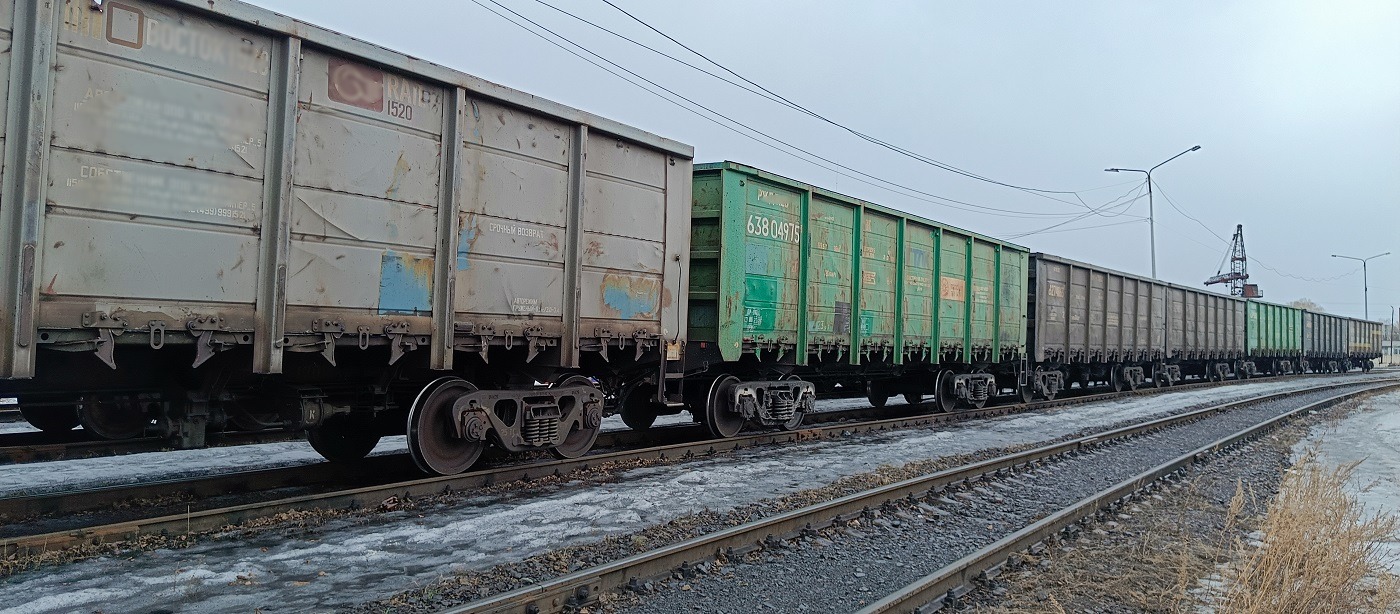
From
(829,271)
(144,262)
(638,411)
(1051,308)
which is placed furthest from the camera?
(1051,308)

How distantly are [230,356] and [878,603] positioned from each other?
15.9ft

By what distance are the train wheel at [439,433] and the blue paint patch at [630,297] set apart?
1748 millimetres

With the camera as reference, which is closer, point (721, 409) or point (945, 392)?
point (721, 409)

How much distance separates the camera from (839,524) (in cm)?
623

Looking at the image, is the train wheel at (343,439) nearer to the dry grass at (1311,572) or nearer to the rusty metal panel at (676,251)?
the rusty metal panel at (676,251)

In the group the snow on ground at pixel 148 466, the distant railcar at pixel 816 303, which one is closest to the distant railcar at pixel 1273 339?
the distant railcar at pixel 816 303

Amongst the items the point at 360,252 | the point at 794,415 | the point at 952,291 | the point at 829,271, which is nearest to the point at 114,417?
the point at 360,252

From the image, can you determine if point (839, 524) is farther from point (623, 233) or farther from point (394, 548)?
point (623, 233)

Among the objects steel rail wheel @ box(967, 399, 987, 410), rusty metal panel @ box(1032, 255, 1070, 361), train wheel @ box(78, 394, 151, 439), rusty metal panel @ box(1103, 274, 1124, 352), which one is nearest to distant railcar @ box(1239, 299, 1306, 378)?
rusty metal panel @ box(1103, 274, 1124, 352)

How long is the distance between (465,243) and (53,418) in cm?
408

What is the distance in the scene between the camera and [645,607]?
436 centimetres

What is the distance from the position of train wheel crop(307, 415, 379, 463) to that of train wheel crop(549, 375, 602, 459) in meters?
1.86

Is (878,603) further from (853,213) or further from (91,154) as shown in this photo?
(853,213)

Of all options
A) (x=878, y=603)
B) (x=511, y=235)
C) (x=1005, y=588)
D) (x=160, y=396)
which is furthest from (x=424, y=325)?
(x=1005, y=588)
